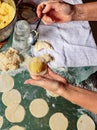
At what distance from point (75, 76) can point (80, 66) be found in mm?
70

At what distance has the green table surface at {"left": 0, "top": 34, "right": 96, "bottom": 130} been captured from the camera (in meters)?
1.25

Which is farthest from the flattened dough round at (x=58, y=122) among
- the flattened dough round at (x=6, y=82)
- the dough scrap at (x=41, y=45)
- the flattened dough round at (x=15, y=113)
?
the dough scrap at (x=41, y=45)

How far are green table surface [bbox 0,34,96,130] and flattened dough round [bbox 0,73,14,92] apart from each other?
0.07 feet

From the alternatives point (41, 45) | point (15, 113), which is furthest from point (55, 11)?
point (15, 113)

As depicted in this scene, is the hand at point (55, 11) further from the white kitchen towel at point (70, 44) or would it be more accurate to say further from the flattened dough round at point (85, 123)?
the flattened dough round at point (85, 123)

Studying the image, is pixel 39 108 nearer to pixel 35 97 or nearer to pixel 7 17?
pixel 35 97

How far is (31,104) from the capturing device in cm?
130

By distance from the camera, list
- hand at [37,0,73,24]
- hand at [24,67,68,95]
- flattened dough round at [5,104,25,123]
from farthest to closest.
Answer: hand at [37,0,73,24] → flattened dough round at [5,104,25,123] → hand at [24,67,68,95]

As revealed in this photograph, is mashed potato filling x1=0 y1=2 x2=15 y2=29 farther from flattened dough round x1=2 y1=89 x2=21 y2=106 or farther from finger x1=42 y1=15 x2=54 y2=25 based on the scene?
flattened dough round x1=2 y1=89 x2=21 y2=106

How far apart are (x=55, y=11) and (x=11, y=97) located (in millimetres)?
482

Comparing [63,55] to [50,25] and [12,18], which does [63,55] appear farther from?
[12,18]

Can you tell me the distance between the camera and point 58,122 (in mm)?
1267

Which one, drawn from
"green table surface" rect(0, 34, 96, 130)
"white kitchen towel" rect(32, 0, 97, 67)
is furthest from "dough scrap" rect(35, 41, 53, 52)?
"green table surface" rect(0, 34, 96, 130)

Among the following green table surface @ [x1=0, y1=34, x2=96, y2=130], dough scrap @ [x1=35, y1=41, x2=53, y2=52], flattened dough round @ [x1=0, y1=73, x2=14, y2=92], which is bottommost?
green table surface @ [x1=0, y1=34, x2=96, y2=130]
